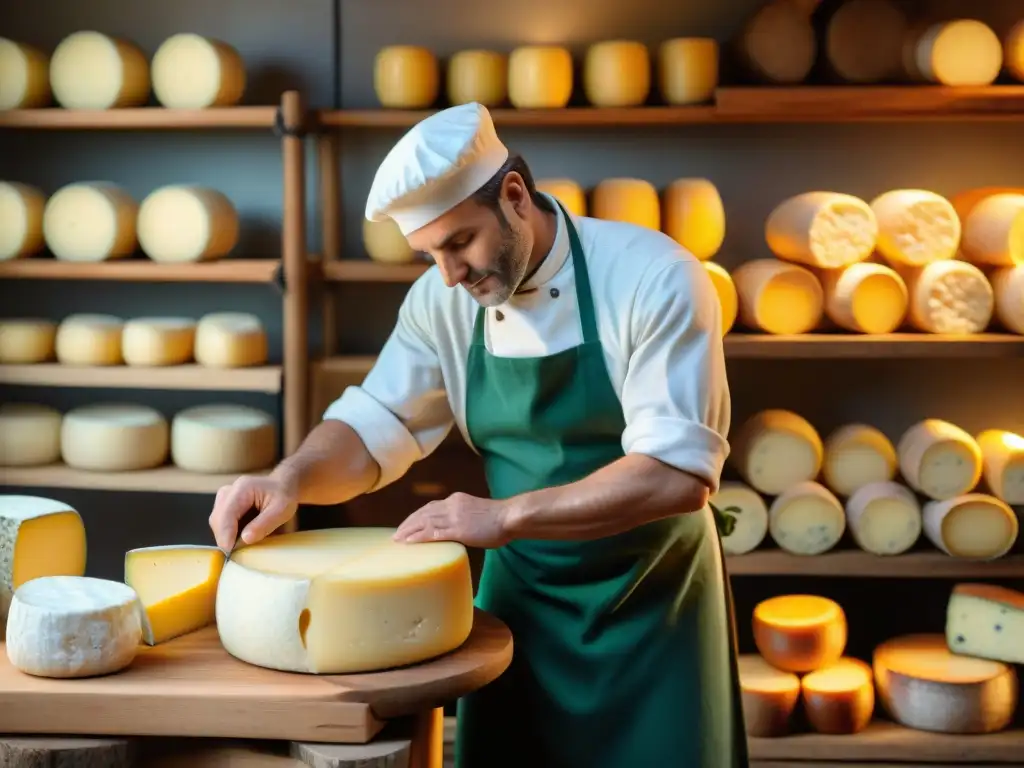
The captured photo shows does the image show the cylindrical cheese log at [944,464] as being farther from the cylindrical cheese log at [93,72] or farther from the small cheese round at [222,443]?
the cylindrical cheese log at [93,72]

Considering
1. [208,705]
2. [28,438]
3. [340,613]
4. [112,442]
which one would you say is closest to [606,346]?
[340,613]

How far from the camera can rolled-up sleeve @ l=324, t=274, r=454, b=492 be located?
6.41 ft

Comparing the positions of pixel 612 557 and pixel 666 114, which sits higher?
pixel 666 114

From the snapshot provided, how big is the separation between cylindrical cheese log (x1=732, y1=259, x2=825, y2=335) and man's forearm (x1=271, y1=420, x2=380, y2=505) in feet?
4.85

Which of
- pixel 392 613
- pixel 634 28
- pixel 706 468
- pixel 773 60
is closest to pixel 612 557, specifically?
pixel 706 468

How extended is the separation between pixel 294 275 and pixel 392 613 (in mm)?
1800

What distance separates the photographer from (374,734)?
1426mm

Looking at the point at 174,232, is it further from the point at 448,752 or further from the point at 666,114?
the point at 448,752

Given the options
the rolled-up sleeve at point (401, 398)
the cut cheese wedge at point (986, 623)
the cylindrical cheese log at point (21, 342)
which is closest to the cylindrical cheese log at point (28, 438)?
the cylindrical cheese log at point (21, 342)

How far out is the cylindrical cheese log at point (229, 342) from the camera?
3.20 metres

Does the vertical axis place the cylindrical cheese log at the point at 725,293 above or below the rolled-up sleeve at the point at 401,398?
above

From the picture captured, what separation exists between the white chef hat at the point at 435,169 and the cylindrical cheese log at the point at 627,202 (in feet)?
4.56

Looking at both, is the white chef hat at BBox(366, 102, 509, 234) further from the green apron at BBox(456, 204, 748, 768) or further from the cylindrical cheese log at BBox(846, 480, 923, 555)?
the cylindrical cheese log at BBox(846, 480, 923, 555)

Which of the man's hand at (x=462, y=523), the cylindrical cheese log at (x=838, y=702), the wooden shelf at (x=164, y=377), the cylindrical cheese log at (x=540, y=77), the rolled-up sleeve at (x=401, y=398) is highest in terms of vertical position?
the cylindrical cheese log at (x=540, y=77)
